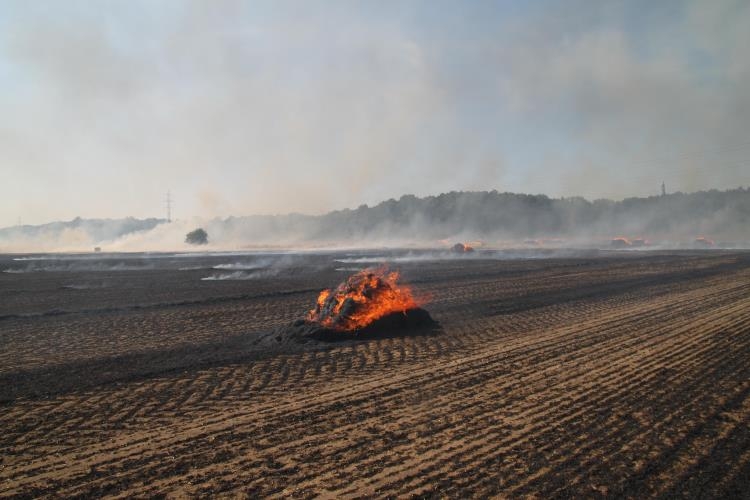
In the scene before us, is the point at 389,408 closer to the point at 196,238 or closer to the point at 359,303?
the point at 359,303

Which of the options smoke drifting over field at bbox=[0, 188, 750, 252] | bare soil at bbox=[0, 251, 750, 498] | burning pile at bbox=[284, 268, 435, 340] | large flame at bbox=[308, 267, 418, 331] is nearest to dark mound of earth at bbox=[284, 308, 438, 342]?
burning pile at bbox=[284, 268, 435, 340]

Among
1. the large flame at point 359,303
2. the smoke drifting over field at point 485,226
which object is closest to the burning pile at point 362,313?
the large flame at point 359,303

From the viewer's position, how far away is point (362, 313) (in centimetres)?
1255

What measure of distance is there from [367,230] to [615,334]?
16754 centimetres

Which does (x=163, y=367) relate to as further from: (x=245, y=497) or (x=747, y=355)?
(x=747, y=355)

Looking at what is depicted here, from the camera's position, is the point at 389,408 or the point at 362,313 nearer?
the point at 389,408

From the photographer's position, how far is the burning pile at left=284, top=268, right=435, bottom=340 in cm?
1215

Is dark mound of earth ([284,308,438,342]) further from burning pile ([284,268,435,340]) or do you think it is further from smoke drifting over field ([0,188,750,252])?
smoke drifting over field ([0,188,750,252])

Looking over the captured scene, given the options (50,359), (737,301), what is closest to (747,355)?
(737,301)

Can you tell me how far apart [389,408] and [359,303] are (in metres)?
5.73

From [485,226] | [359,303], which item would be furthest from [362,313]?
[485,226]

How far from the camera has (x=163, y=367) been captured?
967cm

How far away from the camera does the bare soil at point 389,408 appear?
495 cm

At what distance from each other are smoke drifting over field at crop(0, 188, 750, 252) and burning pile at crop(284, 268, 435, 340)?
8593 centimetres
